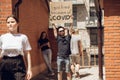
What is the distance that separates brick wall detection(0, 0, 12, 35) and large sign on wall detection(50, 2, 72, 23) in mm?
1787

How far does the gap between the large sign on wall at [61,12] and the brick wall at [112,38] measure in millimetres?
2414

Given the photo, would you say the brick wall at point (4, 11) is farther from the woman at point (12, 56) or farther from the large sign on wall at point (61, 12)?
the woman at point (12, 56)

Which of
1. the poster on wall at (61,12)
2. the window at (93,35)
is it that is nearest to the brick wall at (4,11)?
the poster on wall at (61,12)

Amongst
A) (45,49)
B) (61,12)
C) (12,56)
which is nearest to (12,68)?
(12,56)

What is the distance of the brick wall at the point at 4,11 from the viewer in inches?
405

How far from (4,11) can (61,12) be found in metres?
2.13

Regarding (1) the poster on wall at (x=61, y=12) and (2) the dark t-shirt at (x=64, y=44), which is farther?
(1) the poster on wall at (x=61, y=12)

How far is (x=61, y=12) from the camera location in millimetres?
11859

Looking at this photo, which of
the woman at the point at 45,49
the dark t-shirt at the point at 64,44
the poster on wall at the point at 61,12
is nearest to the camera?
the dark t-shirt at the point at 64,44

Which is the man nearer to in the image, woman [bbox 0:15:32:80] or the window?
woman [bbox 0:15:32:80]

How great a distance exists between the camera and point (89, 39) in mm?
33531

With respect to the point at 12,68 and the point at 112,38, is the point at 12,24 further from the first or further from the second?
the point at 112,38

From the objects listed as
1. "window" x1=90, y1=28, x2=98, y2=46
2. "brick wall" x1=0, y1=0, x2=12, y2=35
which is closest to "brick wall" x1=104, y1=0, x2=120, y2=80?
"brick wall" x1=0, y1=0, x2=12, y2=35

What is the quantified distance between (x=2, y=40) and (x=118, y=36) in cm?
375
